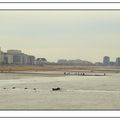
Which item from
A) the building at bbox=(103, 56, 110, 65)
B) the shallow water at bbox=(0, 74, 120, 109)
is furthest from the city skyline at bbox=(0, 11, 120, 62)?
the shallow water at bbox=(0, 74, 120, 109)

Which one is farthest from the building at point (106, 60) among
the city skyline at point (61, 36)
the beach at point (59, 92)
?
the beach at point (59, 92)

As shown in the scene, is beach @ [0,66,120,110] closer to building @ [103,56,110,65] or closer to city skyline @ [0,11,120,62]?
building @ [103,56,110,65]

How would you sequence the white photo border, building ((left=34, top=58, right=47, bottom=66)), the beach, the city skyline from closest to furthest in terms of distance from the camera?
the white photo border → the beach → the city skyline → building ((left=34, top=58, right=47, bottom=66))

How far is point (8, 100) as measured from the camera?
535cm

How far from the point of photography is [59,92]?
5891mm

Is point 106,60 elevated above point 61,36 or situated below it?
below

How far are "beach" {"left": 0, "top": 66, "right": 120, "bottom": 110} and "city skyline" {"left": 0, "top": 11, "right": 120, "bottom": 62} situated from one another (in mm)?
400

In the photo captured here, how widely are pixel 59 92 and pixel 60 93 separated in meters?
0.09

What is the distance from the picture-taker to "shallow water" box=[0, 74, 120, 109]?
205 inches

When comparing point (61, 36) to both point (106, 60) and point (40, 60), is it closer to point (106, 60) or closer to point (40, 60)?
point (40, 60)

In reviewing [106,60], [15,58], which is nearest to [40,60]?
[15,58]
